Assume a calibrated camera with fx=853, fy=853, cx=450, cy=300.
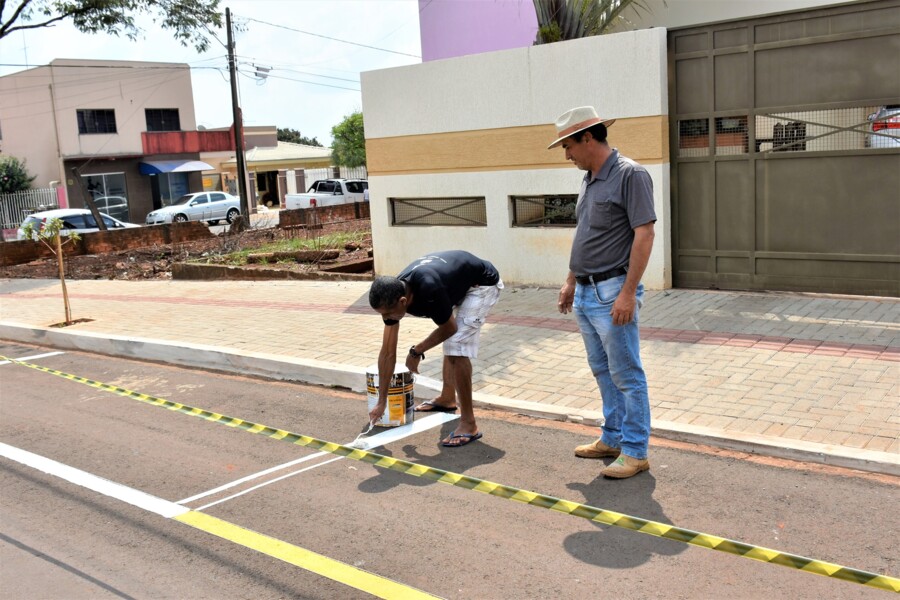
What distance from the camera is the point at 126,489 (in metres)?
5.50

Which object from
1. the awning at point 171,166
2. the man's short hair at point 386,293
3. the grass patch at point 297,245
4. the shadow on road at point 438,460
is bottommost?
the shadow on road at point 438,460

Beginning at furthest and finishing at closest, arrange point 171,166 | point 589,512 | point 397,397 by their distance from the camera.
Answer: point 171,166 → point 397,397 → point 589,512

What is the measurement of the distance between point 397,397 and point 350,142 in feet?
170

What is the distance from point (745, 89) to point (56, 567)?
28.9ft

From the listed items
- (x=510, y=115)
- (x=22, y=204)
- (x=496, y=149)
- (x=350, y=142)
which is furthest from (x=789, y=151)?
(x=350, y=142)

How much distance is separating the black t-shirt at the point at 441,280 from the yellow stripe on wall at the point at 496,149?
17.4 ft

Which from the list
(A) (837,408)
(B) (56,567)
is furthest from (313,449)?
(A) (837,408)

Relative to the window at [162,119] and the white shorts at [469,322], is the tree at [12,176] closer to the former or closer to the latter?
the window at [162,119]

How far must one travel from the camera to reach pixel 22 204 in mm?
36750

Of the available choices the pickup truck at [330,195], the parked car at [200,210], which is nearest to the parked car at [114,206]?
the parked car at [200,210]

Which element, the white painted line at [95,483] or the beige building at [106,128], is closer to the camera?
the white painted line at [95,483]

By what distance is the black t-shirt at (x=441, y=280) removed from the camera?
5520 millimetres

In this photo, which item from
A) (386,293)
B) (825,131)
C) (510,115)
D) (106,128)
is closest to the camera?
(386,293)

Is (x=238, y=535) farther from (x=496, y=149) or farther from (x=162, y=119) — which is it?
(x=162, y=119)
